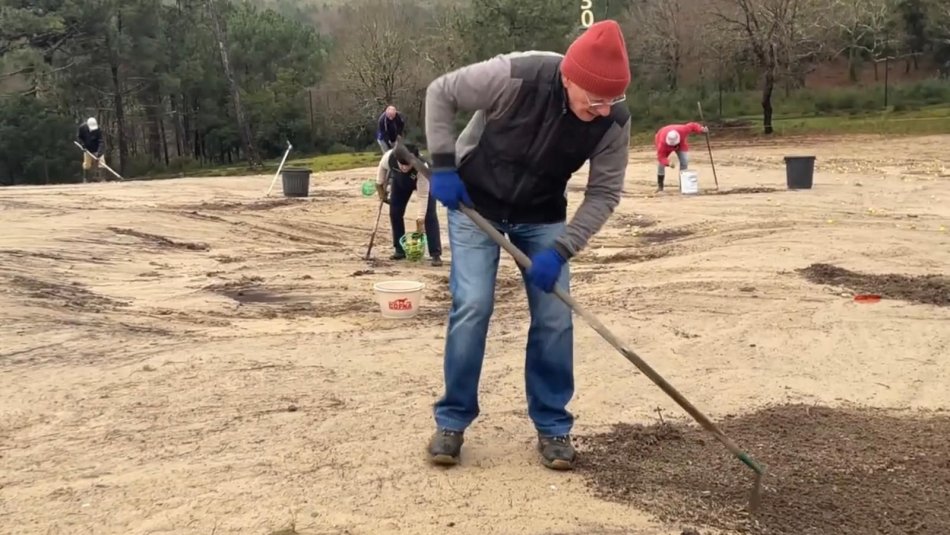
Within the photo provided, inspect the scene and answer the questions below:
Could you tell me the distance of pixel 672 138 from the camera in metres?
15.3

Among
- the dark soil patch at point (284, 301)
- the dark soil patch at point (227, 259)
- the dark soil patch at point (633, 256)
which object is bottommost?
the dark soil patch at point (633, 256)

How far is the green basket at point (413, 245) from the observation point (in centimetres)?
970

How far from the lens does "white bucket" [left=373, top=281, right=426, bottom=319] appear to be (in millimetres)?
6883

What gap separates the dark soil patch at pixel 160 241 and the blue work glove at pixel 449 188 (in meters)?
7.36

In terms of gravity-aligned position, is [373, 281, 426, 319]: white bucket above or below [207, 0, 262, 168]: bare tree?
below

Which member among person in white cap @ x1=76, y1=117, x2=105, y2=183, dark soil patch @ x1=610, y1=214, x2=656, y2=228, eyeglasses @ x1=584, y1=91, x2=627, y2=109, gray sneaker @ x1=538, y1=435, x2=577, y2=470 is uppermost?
person in white cap @ x1=76, y1=117, x2=105, y2=183

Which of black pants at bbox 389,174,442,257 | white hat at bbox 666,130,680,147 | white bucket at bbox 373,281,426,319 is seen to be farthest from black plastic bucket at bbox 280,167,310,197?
white bucket at bbox 373,281,426,319

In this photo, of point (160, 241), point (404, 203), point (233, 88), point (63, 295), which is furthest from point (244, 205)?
point (233, 88)

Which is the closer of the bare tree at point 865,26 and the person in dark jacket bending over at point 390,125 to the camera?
the person in dark jacket bending over at point 390,125

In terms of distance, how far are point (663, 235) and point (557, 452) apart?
793 centimetres

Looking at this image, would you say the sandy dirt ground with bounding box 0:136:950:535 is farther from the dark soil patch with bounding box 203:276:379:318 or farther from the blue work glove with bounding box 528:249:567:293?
the blue work glove with bounding box 528:249:567:293

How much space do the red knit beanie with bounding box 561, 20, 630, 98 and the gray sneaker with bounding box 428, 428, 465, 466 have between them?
4.92ft

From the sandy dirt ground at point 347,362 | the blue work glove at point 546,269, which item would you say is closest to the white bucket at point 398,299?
the sandy dirt ground at point 347,362

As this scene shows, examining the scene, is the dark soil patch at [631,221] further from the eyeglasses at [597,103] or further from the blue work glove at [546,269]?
the eyeglasses at [597,103]
